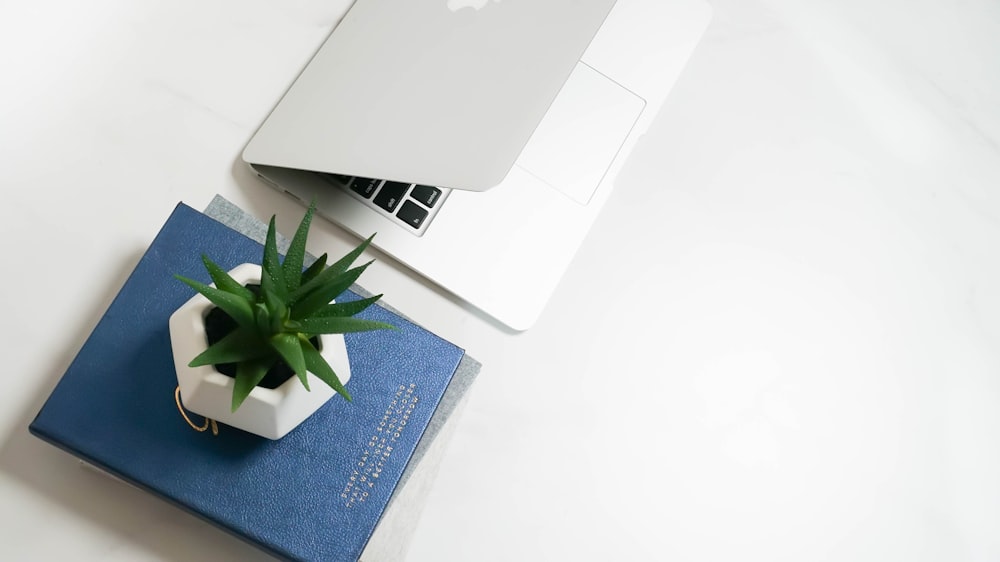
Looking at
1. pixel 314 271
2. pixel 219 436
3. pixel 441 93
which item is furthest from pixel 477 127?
pixel 219 436

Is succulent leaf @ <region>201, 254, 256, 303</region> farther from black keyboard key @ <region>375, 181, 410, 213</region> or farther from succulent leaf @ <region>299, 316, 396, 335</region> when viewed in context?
black keyboard key @ <region>375, 181, 410, 213</region>

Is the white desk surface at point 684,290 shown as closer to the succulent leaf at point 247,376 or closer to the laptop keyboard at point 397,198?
the laptop keyboard at point 397,198

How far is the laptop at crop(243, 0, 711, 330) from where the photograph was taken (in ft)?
1.87

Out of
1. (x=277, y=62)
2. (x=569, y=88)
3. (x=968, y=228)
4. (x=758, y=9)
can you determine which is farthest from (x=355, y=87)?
(x=968, y=228)

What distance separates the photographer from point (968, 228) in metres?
0.83

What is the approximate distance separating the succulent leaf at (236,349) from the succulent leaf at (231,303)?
0.01 m

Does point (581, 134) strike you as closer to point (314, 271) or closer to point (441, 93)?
point (441, 93)

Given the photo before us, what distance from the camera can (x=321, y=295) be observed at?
1.41ft

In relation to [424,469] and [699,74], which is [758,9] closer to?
[699,74]

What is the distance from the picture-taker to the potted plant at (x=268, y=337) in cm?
41

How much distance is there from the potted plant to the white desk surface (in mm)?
181

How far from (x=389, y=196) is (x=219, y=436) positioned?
251 millimetres

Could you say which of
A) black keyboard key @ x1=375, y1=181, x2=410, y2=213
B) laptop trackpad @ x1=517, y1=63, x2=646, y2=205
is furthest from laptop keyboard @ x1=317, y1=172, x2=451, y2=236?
laptop trackpad @ x1=517, y1=63, x2=646, y2=205

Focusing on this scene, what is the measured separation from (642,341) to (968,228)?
0.42 metres
